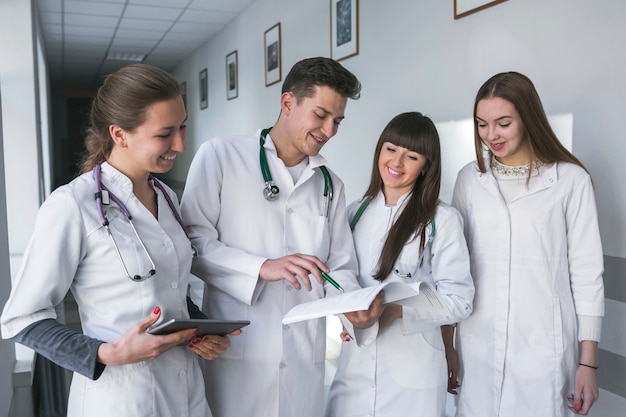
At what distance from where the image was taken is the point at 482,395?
1.88 meters

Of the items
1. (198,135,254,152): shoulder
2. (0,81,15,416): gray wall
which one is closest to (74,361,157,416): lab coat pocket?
(198,135,254,152): shoulder

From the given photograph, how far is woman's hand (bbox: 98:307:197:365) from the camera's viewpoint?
1172mm

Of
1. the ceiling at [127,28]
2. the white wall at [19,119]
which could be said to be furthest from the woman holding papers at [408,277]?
the ceiling at [127,28]

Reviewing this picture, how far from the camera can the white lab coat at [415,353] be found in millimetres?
1737

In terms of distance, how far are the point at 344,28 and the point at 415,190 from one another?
2.77 m

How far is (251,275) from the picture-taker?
5.06 ft

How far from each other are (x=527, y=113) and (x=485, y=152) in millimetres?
365

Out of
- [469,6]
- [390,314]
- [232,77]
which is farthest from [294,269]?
[232,77]

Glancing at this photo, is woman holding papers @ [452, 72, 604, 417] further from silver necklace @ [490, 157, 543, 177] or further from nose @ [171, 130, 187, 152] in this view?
nose @ [171, 130, 187, 152]

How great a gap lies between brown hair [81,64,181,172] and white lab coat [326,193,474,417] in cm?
92

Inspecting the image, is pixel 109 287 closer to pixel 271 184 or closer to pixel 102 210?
pixel 102 210

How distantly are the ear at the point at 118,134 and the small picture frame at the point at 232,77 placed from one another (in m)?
6.32

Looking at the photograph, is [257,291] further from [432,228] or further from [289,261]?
[432,228]

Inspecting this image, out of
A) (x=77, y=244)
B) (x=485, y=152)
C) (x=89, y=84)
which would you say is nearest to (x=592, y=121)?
(x=485, y=152)
